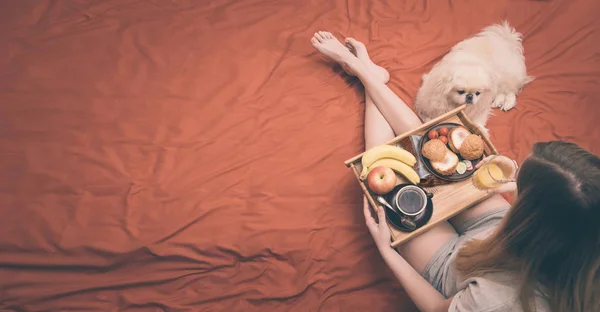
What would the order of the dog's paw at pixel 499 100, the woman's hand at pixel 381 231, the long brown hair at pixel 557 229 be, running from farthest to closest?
the dog's paw at pixel 499 100
the woman's hand at pixel 381 231
the long brown hair at pixel 557 229

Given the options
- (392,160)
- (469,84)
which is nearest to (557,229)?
(392,160)

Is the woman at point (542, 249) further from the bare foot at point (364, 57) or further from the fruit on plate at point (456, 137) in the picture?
the bare foot at point (364, 57)

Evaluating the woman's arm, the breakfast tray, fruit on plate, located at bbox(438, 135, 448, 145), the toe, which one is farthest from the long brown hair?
the toe

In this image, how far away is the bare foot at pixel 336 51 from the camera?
1560mm

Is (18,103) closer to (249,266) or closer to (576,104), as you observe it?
(249,266)

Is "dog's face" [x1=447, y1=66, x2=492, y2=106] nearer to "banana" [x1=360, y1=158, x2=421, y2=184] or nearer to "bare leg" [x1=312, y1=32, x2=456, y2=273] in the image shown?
"bare leg" [x1=312, y1=32, x2=456, y2=273]

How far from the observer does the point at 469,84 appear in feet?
4.44

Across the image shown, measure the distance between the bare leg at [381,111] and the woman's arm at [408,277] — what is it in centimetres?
7

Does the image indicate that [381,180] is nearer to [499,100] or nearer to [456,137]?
[456,137]

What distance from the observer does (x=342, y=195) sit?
4.58 feet

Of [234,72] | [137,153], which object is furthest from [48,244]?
[234,72]

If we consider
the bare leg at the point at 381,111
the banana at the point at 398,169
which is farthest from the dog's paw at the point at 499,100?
the banana at the point at 398,169

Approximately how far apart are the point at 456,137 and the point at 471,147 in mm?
60

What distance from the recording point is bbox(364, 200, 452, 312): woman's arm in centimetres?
101
